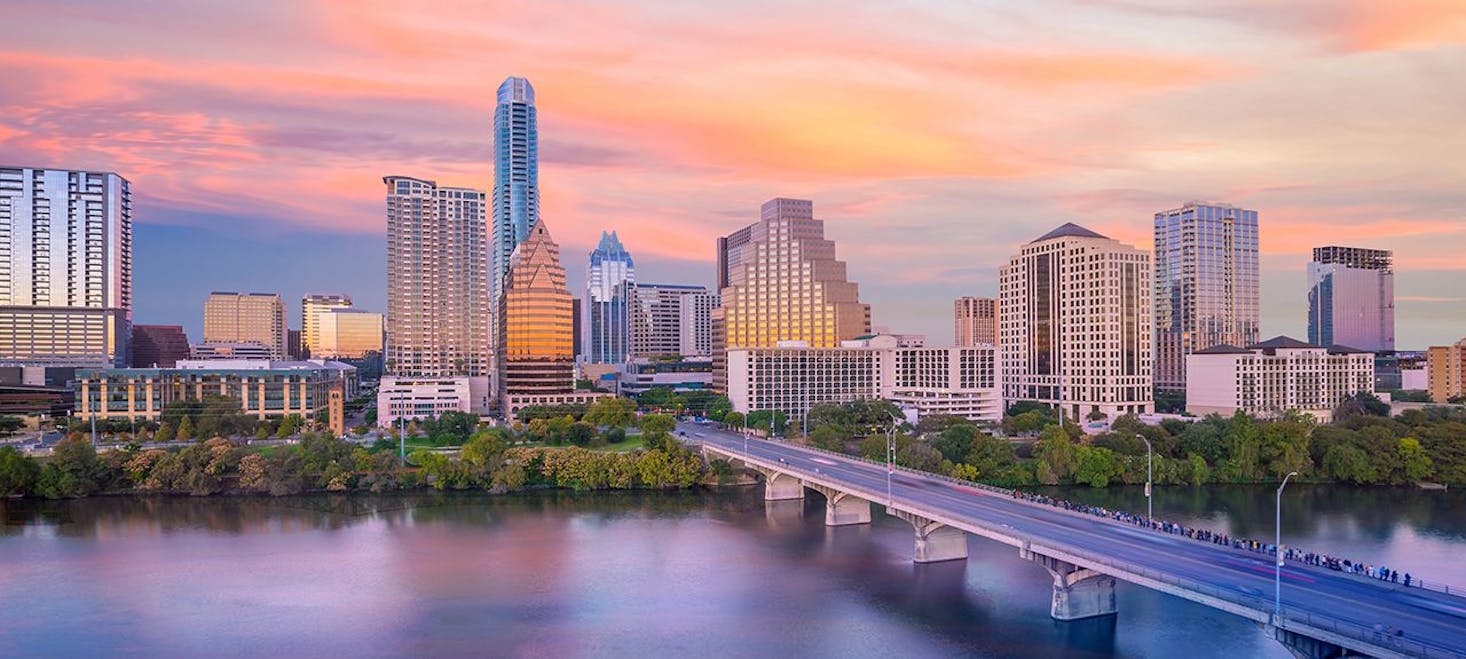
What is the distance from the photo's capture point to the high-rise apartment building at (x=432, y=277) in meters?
158

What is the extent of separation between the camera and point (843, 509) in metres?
68.6

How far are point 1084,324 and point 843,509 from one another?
258 feet

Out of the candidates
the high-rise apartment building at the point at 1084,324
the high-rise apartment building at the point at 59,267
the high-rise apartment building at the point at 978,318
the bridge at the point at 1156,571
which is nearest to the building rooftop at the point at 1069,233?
the high-rise apartment building at the point at 1084,324

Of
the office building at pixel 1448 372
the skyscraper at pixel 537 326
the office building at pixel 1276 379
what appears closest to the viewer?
the office building at pixel 1276 379

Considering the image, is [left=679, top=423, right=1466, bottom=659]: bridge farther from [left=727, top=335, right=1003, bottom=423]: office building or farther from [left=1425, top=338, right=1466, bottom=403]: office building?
[left=1425, top=338, right=1466, bottom=403]: office building

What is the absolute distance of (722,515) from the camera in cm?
7194

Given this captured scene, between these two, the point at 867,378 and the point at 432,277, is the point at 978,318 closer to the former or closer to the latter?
the point at 867,378

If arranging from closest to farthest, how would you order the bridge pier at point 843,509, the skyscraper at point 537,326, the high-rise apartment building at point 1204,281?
the bridge pier at point 843,509 < the skyscraper at point 537,326 < the high-rise apartment building at point 1204,281

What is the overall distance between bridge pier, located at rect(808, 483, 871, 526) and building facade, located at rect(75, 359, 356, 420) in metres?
75.4

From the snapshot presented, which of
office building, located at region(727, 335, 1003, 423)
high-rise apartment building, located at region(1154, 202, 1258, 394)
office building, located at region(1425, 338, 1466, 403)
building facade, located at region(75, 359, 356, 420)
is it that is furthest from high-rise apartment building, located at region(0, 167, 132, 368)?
office building, located at region(1425, 338, 1466, 403)

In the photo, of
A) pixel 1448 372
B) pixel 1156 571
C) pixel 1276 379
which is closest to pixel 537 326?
pixel 1276 379

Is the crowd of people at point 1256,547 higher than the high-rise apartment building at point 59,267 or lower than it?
lower

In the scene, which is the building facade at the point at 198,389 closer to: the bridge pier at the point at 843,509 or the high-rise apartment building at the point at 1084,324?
the bridge pier at the point at 843,509

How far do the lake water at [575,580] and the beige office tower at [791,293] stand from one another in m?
75.9
